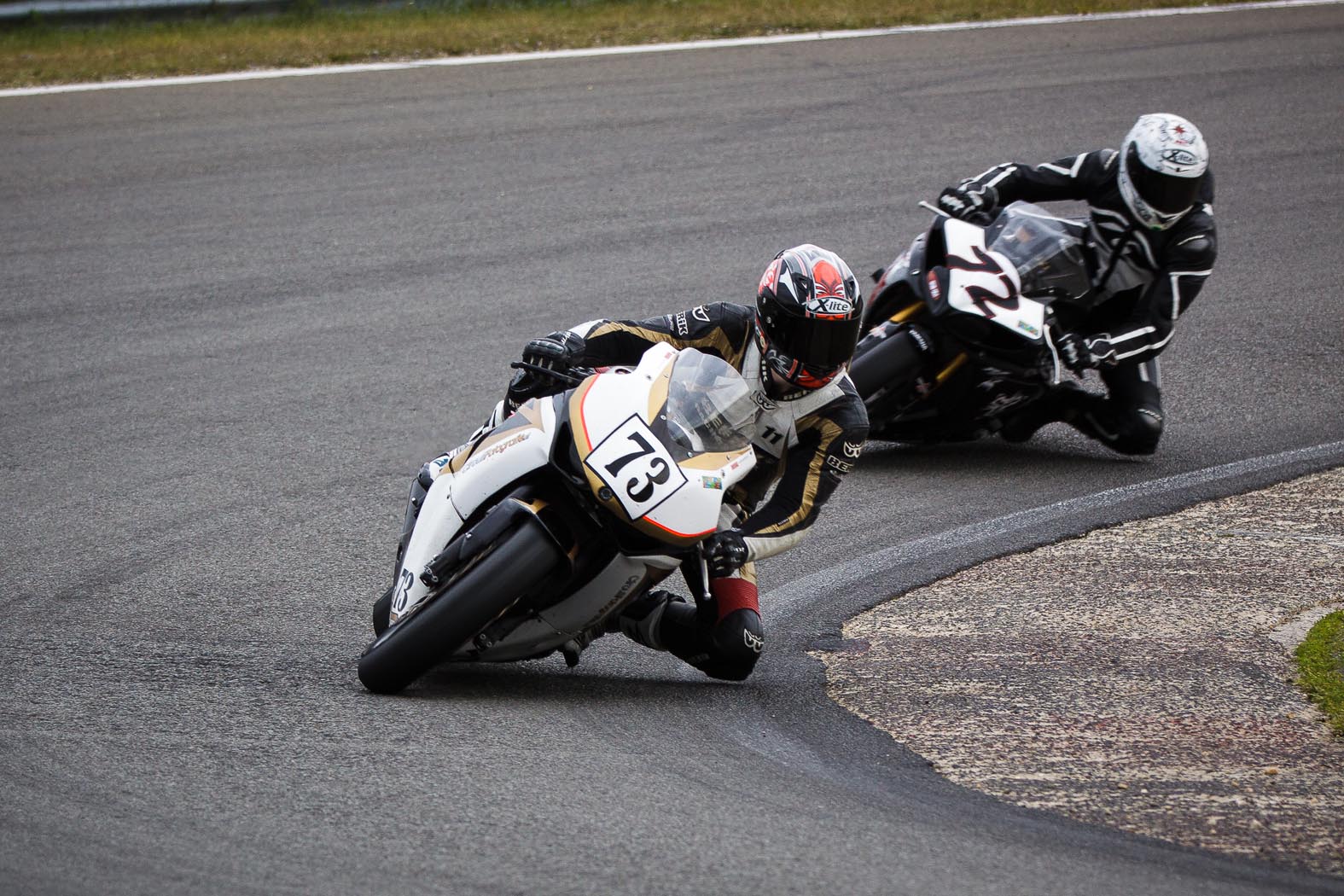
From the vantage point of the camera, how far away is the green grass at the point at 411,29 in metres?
14.6

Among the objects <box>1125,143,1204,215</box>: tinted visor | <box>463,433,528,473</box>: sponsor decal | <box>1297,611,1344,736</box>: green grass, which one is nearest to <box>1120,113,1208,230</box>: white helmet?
<box>1125,143,1204,215</box>: tinted visor

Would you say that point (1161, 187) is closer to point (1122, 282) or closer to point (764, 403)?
point (1122, 282)

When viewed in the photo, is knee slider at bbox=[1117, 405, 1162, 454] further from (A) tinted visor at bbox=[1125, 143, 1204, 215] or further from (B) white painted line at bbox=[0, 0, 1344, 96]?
(B) white painted line at bbox=[0, 0, 1344, 96]

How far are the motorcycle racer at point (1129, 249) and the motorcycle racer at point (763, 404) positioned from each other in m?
3.06

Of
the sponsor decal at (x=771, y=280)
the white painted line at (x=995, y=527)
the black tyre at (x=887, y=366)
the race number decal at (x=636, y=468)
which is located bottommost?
the white painted line at (x=995, y=527)

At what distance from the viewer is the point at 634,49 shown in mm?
15414

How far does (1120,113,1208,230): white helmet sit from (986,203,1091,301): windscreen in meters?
0.40

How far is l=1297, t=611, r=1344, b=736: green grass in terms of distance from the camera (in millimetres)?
5289

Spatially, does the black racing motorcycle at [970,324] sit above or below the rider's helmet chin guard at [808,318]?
below

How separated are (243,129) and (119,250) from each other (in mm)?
2501

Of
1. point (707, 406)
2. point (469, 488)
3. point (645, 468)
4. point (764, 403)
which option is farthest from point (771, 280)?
point (469, 488)

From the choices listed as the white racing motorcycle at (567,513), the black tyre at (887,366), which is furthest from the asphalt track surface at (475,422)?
the black tyre at (887,366)

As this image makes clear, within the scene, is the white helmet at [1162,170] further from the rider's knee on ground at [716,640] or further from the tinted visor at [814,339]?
the rider's knee on ground at [716,640]

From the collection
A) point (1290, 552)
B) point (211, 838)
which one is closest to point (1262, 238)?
point (1290, 552)
